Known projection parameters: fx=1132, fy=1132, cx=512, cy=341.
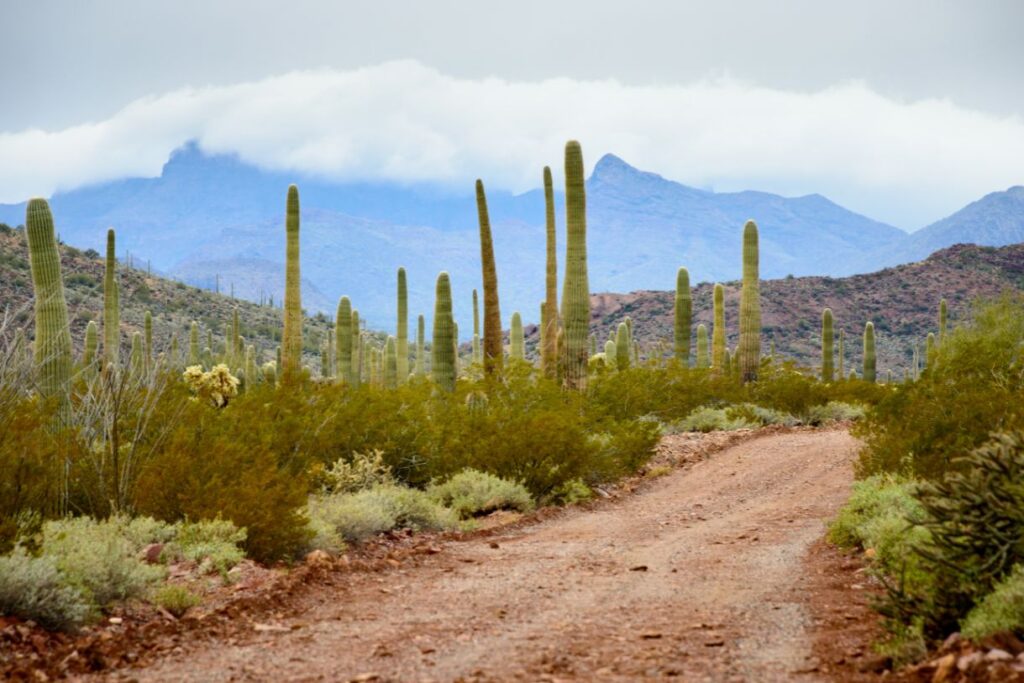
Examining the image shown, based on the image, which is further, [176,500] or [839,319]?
[839,319]

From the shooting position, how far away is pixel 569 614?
784 centimetres

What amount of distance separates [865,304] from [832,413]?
6212 cm

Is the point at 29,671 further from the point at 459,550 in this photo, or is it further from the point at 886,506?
the point at 886,506

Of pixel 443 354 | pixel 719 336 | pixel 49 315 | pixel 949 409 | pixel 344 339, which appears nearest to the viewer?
pixel 949 409

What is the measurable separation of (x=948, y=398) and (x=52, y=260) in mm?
11039

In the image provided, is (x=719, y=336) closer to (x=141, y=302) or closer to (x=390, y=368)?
(x=390, y=368)

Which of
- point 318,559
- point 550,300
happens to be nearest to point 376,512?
point 318,559

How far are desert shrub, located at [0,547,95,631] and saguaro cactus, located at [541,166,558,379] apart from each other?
14996 millimetres

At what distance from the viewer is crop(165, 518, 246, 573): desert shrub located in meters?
8.95

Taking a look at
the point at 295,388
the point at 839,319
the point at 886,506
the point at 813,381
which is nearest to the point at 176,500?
the point at 295,388

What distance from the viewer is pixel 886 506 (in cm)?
1038

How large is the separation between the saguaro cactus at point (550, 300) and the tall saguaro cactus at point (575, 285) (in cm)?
64

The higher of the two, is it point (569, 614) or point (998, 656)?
point (998, 656)

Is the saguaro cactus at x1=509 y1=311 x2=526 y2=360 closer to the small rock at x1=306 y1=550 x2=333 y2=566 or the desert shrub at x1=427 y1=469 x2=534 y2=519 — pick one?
the desert shrub at x1=427 y1=469 x2=534 y2=519
